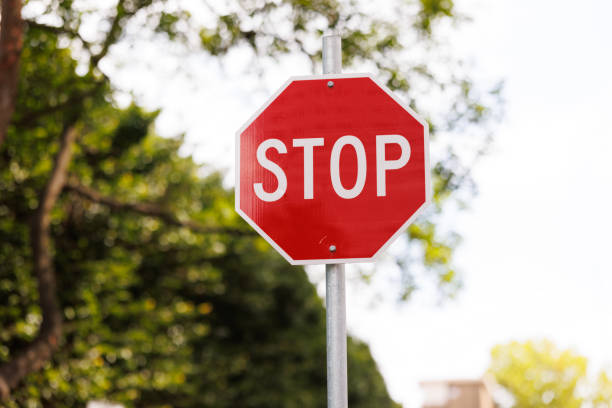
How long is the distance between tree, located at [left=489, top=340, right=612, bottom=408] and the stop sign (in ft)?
164

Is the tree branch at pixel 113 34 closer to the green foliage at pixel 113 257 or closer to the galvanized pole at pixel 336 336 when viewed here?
the green foliage at pixel 113 257

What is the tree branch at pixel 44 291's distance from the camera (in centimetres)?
819

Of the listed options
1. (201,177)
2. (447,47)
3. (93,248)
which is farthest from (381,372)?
(447,47)

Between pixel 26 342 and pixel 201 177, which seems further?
pixel 201 177

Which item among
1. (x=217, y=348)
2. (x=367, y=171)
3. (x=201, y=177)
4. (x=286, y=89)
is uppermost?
(x=201, y=177)

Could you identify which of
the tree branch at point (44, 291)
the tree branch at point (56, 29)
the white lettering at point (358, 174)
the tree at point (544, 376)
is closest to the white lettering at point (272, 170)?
Answer: the white lettering at point (358, 174)

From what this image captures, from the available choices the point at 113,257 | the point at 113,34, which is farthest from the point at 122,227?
the point at 113,34

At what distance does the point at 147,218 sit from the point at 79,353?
249 cm

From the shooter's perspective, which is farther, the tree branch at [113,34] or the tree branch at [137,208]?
the tree branch at [137,208]

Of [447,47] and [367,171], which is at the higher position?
[447,47]

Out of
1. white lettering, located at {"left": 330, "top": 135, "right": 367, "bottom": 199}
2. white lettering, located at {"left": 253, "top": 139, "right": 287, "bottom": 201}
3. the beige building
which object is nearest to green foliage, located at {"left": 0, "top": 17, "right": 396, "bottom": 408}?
white lettering, located at {"left": 253, "top": 139, "right": 287, "bottom": 201}

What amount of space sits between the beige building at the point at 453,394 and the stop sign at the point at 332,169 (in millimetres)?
21993

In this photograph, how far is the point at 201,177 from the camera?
44.3 ft

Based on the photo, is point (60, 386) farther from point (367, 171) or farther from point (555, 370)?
point (555, 370)
